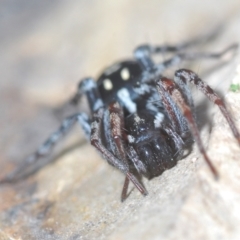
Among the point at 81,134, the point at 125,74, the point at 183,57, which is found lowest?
the point at 81,134

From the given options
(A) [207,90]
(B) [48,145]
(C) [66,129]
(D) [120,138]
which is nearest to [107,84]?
(C) [66,129]

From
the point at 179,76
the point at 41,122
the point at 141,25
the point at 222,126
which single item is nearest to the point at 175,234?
the point at 222,126

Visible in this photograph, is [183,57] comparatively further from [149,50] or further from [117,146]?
[117,146]

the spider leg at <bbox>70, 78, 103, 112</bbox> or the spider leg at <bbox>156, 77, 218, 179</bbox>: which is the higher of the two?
the spider leg at <bbox>70, 78, 103, 112</bbox>

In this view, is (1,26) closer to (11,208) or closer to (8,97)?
→ (8,97)

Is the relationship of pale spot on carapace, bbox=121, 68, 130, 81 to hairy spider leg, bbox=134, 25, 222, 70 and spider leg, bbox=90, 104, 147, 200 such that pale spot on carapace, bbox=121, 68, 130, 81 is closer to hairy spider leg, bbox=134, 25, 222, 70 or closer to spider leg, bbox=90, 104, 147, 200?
hairy spider leg, bbox=134, 25, 222, 70

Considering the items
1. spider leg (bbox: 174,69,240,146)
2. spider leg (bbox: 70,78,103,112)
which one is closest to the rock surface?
spider leg (bbox: 174,69,240,146)
